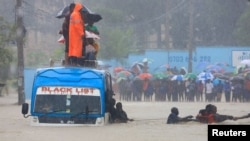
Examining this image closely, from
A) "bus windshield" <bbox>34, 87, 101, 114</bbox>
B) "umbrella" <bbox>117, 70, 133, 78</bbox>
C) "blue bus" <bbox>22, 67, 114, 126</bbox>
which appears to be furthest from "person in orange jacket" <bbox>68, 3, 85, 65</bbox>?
"umbrella" <bbox>117, 70, 133, 78</bbox>

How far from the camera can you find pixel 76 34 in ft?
76.8

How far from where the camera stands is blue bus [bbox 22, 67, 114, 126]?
2123 centimetres

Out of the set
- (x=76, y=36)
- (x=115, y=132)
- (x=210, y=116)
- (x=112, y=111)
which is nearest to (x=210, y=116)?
(x=210, y=116)

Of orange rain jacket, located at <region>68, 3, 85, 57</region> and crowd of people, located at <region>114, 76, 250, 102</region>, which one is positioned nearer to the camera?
orange rain jacket, located at <region>68, 3, 85, 57</region>

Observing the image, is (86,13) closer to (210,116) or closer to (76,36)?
(76,36)

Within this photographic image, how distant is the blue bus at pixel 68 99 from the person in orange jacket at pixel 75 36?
4.57 ft

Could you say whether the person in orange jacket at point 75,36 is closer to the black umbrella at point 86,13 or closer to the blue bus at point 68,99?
the black umbrella at point 86,13

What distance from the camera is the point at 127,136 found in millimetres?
19641

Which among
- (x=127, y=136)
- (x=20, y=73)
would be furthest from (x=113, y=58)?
(x=127, y=136)

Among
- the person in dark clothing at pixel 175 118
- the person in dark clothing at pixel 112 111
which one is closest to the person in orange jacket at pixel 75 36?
the person in dark clothing at pixel 112 111

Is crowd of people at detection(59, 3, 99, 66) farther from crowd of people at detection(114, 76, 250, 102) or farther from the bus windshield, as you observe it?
crowd of people at detection(114, 76, 250, 102)

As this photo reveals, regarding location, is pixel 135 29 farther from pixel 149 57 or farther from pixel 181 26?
pixel 149 57

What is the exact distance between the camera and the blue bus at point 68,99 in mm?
21234

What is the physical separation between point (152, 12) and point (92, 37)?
48.8 meters
